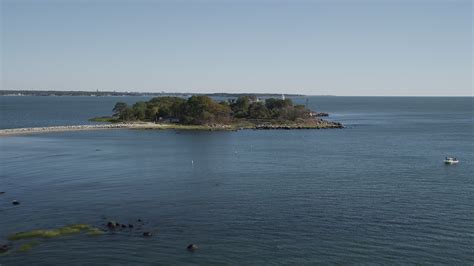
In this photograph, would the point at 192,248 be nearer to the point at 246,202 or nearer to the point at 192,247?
the point at 192,247

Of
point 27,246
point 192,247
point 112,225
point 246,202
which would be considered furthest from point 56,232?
point 246,202

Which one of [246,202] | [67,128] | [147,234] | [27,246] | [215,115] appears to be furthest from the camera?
[215,115]

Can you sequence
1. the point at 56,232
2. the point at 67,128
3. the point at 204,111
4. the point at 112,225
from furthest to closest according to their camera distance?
the point at 204,111, the point at 67,128, the point at 112,225, the point at 56,232

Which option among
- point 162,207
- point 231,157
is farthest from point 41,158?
point 162,207

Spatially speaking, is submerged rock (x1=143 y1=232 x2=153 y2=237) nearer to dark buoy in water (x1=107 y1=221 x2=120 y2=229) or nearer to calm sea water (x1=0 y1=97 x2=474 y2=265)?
calm sea water (x1=0 y1=97 x2=474 y2=265)

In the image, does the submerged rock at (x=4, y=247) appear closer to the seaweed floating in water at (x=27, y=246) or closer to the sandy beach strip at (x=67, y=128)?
the seaweed floating in water at (x=27, y=246)

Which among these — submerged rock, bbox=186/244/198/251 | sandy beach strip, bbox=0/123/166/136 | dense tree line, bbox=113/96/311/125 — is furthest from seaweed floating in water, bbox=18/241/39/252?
dense tree line, bbox=113/96/311/125

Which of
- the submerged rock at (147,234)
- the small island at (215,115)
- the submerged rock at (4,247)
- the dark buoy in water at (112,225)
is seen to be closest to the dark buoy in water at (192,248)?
the submerged rock at (147,234)

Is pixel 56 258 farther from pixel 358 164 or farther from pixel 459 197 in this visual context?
pixel 358 164
